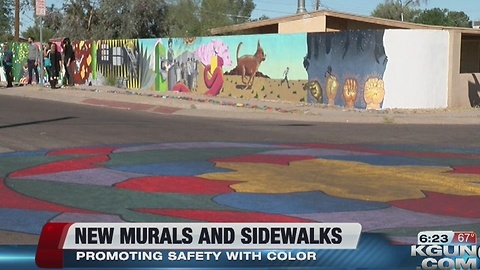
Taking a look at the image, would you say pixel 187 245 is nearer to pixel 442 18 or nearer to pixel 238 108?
pixel 238 108

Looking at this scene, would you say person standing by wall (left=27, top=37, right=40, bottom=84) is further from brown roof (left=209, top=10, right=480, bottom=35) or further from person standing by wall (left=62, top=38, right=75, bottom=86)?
brown roof (left=209, top=10, right=480, bottom=35)

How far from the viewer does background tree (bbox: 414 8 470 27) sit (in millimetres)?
75500

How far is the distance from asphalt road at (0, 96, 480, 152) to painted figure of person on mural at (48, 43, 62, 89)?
7946 mm

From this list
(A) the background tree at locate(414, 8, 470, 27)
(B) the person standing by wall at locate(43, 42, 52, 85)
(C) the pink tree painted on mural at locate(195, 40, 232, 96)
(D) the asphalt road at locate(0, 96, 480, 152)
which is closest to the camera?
(D) the asphalt road at locate(0, 96, 480, 152)

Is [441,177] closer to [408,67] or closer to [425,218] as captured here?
[425,218]

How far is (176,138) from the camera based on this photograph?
15828mm

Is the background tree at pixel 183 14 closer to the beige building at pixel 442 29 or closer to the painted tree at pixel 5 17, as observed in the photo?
the beige building at pixel 442 29

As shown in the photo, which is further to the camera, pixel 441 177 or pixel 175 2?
pixel 175 2

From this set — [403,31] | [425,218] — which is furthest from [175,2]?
[425,218]

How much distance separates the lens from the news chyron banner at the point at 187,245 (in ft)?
11.4

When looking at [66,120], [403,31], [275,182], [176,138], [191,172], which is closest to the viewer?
[275,182]

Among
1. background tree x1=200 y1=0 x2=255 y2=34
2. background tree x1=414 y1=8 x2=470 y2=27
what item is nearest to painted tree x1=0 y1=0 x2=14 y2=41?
background tree x1=200 y1=0 x2=255 y2=34

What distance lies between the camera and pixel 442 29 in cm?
2417

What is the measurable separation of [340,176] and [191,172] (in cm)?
209
